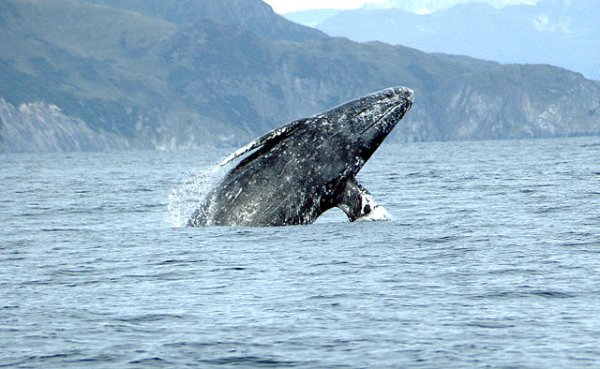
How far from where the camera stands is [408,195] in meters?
32.6

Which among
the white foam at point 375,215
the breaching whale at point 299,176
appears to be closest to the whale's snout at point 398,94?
the breaching whale at point 299,176

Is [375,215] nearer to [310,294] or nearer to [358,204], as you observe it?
[358,204]

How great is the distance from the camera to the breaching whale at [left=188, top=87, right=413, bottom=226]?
1914cm

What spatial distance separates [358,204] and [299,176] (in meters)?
1.58

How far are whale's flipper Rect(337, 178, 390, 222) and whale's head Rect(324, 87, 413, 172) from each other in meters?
0.37

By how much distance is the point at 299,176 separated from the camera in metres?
19.2

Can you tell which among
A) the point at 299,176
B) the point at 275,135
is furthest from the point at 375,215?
the point at 275,135

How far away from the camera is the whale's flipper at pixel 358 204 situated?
19828 mm

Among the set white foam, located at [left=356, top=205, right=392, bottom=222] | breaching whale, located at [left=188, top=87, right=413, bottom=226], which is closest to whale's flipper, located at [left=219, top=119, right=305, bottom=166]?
breaching whale, located at [left=188, top=87, right=413, bottom=226]

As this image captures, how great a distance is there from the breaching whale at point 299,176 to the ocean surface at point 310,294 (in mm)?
451

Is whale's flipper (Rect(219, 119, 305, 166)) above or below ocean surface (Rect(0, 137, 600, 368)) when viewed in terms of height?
above

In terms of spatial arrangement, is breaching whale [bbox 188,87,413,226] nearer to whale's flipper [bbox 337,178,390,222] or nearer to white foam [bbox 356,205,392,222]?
whale's flipper [bbox 337,178,390,222]

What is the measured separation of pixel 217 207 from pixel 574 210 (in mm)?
9482

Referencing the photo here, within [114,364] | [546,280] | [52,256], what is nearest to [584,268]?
[546,280]
